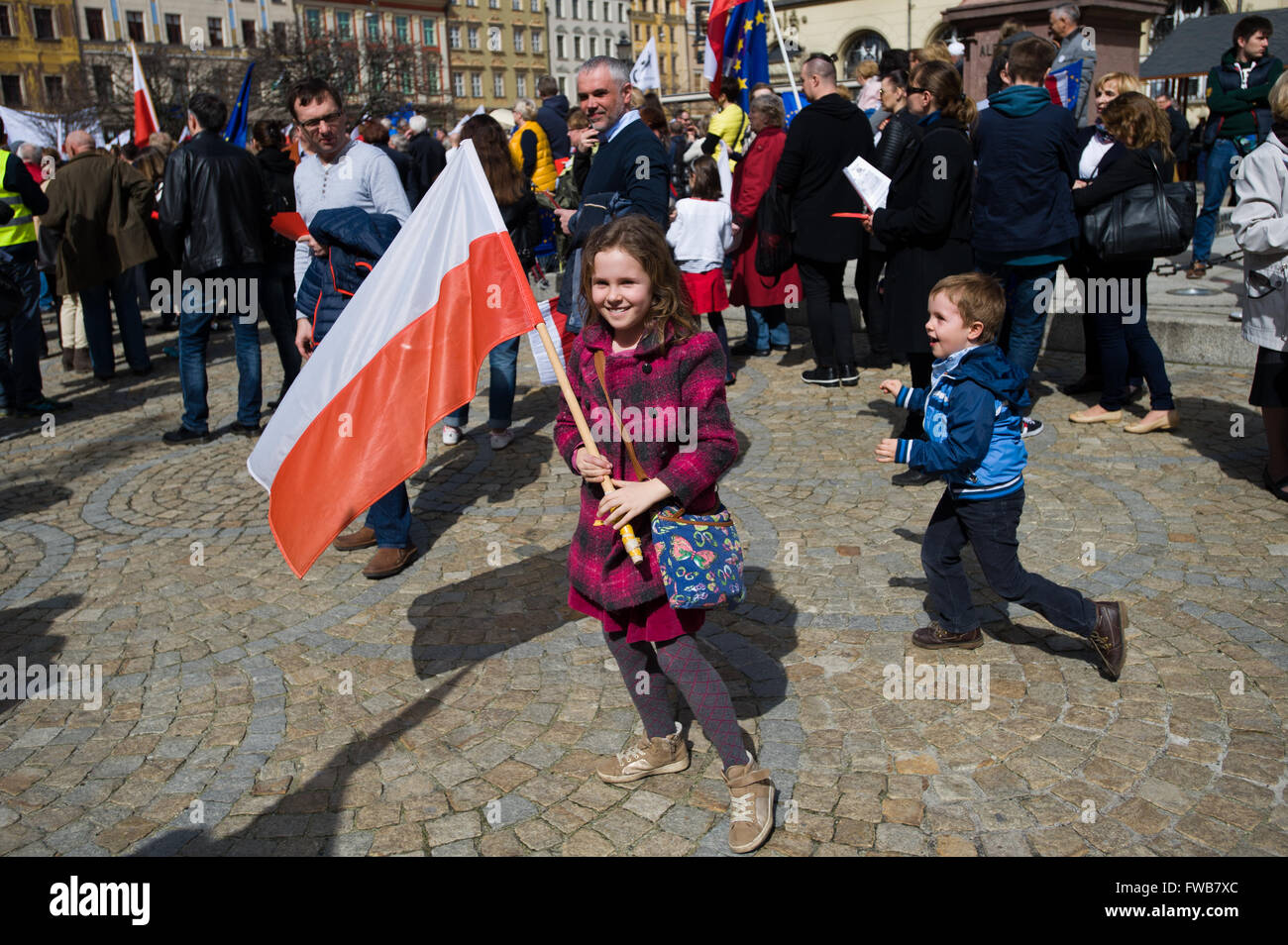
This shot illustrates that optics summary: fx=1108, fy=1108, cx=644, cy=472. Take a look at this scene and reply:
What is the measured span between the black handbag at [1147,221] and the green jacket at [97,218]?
867 centimetres

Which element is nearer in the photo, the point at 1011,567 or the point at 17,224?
the point at 1011,567

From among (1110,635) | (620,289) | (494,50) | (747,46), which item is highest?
(494,50)

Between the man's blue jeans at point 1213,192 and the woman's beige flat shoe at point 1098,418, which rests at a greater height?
the man's blue jeans at point 1213,192

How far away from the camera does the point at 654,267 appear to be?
3.33 m

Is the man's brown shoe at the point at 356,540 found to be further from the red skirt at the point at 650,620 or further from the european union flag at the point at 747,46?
the european union flag at the point at 747,46

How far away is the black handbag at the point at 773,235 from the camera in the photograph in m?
8.79

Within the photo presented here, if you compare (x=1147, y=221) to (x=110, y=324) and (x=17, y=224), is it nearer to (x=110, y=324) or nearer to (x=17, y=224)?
(x=17, y=224)

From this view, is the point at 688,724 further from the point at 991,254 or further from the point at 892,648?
the point at 991,254

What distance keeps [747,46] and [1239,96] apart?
5045mm

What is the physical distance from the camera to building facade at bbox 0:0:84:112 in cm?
6962

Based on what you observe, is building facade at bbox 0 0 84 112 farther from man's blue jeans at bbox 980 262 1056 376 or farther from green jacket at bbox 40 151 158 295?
man's blue jeans at bbox 980 262 1056 376

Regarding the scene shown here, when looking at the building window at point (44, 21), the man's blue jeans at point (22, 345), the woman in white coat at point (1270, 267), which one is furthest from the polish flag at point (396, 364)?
the building window at point (44, 21)

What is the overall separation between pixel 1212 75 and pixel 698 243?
6.52 metres

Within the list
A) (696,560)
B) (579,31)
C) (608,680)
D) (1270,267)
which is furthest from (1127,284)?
(579,31)
